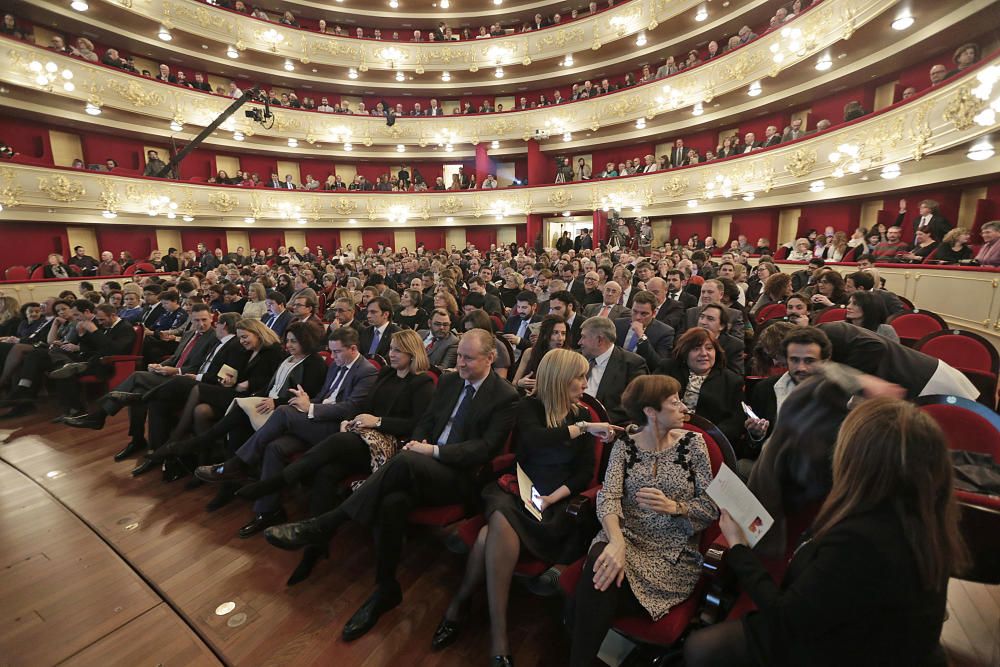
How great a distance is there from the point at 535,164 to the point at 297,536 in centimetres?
1828

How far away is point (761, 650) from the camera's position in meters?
1.24

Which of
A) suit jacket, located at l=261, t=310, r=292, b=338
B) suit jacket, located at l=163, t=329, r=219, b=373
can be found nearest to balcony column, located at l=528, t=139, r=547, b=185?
suit jacket, located at l=261, t=310, r=292, b=338

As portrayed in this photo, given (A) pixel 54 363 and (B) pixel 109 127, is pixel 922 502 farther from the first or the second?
(B) pixel 109 127

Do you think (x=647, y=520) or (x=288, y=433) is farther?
(x=288, y=433)

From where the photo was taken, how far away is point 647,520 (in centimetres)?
179

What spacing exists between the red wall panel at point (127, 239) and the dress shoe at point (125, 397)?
503 inches

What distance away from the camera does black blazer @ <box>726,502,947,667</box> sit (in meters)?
1.02

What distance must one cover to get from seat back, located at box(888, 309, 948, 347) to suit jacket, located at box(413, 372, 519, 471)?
11.8 ft

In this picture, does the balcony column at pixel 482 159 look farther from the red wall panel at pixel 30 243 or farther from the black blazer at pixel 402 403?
the black blazer at pixel 402 403

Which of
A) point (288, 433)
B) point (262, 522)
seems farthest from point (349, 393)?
point (262, 522)

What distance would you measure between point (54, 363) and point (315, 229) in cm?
1445

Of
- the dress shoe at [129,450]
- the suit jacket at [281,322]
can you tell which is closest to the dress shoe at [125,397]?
the dress shoe at [129,450]

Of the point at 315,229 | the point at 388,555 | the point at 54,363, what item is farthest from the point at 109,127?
the point at 388,555

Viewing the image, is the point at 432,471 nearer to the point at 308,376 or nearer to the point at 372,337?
the point at 308,376
